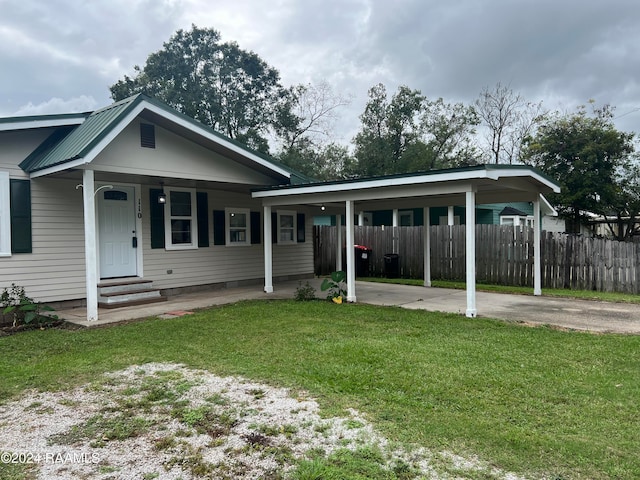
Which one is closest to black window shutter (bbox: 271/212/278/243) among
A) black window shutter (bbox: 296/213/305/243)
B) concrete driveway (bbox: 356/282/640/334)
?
black window shutter (bbox: 296/213/305/243)

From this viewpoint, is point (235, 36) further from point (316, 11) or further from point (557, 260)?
point (557, 260)

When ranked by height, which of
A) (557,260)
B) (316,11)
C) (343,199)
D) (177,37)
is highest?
(177,37)

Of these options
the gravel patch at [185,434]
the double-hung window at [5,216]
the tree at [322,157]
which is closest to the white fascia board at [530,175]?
the gravel patch at [185,434]

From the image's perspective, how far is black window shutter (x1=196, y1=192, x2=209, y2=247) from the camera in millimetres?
10117

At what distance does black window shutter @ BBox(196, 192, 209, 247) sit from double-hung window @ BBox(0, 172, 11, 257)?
370cm

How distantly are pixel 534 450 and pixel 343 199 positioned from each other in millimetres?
6468

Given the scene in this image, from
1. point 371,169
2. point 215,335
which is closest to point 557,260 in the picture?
point 215,335

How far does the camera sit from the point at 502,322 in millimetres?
6668

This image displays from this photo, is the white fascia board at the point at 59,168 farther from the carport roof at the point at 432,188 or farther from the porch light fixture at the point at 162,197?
the carport roof at the point at 432,188

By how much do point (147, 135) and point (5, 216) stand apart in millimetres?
2714

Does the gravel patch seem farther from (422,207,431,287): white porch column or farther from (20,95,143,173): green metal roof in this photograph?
(422,207,431,287): white porch column

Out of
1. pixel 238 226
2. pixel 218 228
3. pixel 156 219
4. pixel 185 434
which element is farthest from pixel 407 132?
pixel 185 434

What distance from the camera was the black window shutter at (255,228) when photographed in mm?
11453

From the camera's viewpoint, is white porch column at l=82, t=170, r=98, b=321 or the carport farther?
the carport
